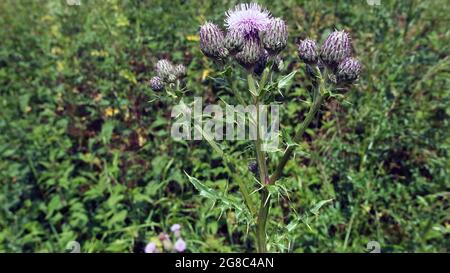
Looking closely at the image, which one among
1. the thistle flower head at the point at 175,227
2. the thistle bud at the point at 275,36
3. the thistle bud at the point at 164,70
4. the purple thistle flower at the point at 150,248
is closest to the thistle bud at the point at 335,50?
the thistle bud at the point at 275,36

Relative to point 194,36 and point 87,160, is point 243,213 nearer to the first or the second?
point 87,160

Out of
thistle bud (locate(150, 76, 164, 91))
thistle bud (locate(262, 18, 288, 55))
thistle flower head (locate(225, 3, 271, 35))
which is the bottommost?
thistle bud (locate(150, 76, 164, 91))

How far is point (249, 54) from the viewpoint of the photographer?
6.17ft

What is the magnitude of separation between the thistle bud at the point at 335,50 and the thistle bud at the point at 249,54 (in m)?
0.25

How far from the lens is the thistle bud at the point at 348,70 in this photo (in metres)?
1.81

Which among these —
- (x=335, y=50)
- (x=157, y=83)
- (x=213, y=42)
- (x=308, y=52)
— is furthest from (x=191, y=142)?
(x=335, y=50)

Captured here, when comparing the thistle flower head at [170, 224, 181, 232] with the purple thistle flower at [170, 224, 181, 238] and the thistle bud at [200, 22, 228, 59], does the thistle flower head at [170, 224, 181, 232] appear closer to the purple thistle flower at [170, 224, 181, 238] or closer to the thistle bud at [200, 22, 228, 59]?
the purple thistle flower at [170, 224, 181, 238]

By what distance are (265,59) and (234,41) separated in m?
0.16

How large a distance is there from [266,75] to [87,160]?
77.9 inches

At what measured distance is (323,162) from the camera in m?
3.30

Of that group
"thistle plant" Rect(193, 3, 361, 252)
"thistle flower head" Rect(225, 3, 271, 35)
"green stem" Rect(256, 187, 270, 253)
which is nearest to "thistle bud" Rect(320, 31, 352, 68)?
"thistle plant" Rect(193, 3, 361, 252)

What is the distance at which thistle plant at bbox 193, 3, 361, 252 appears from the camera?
1832 millimetres

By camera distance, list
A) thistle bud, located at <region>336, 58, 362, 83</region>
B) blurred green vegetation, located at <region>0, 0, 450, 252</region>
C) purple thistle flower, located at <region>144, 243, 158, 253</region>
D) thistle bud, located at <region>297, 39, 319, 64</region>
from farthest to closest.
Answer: blurred green vegetation, located at <region>0, 0, 450, 252</region> → purple thistle flower, located at <region>144, 243, 158, 253</region> → thistle bud, located at <region>297, 39, 319, 64</region> → thistle bud, located at <region>336, 58, 362, 83</region>

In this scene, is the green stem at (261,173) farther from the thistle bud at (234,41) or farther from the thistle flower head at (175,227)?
the thistle flower head at (175,227)
